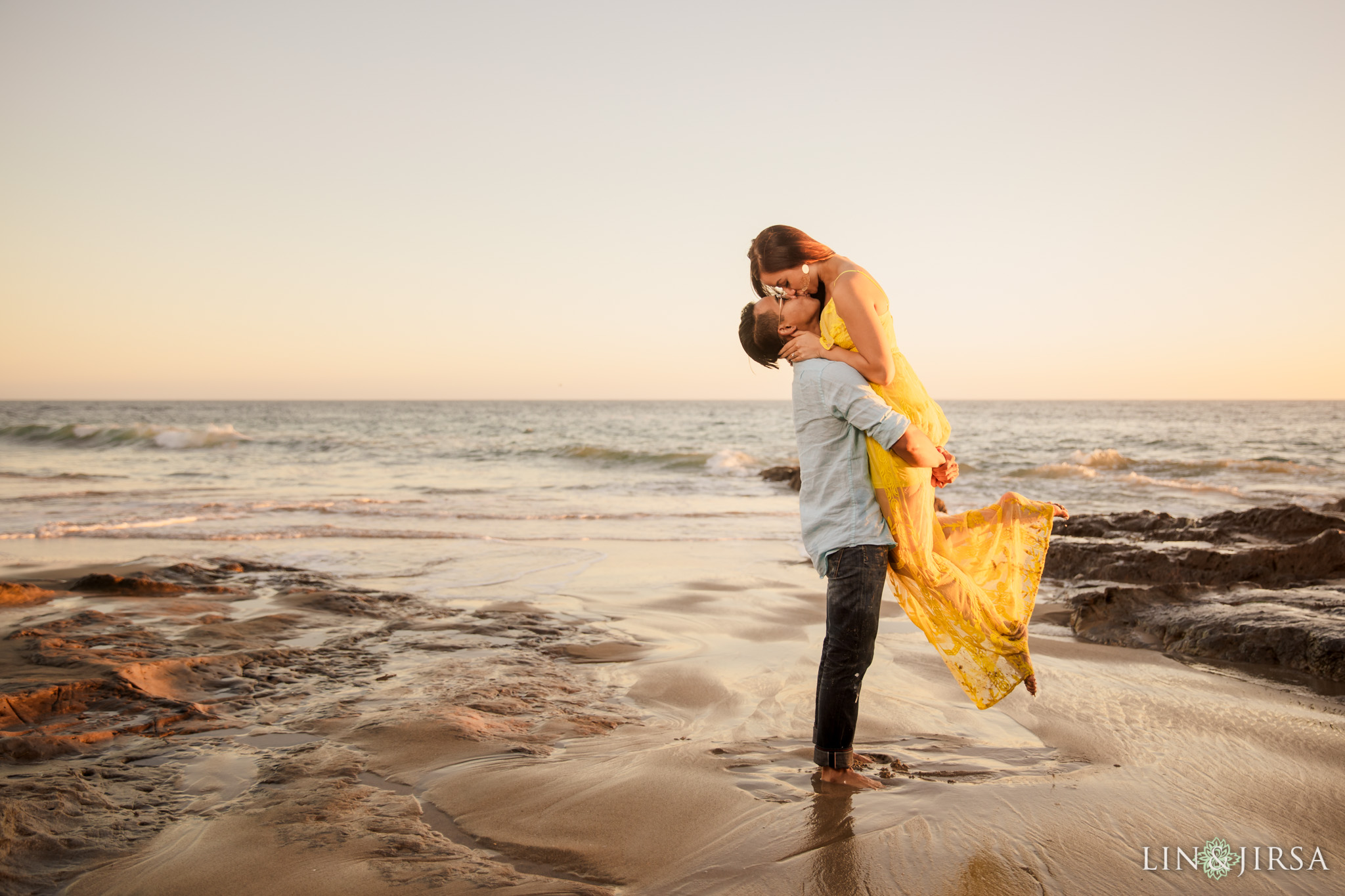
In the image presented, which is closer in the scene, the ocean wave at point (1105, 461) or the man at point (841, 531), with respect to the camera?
the man at point (841, 531)

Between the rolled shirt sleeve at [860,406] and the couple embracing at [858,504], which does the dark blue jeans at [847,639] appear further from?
the rolled shirt sleeve at [860,406]

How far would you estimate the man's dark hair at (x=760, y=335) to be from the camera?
108 inches

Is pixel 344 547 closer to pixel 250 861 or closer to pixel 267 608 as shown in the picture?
pixel 267 608

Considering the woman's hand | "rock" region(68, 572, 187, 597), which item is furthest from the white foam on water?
the woman's hand

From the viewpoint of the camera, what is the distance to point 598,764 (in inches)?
118

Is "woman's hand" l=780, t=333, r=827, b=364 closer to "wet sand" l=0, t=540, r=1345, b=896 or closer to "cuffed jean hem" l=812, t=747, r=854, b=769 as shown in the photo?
"cuffed jean hem" l=812, t=747, r=854, b=769

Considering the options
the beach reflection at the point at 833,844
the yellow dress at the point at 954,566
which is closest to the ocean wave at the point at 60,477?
the beach reflection at the point at 833,844

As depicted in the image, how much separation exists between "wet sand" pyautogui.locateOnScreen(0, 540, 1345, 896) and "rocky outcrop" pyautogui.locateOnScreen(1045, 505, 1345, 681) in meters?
0.42

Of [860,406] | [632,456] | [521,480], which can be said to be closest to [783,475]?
[521,480]

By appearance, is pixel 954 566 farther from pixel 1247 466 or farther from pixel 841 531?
pixel 1247 466

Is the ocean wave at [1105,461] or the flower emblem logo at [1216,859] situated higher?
the ocean wave at [1105,461]

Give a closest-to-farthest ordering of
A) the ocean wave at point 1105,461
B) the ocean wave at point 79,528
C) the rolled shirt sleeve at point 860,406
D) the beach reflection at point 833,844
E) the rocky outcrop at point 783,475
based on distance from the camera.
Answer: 1. the beach reflection at point 833,844
2. the rolled shirt sleeve at point 860,406
3. the ocean wave at point 79,528
4. the rocky outcrop at point 783,475
5. the ocean wave at point 1105,461

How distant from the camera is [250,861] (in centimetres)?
223

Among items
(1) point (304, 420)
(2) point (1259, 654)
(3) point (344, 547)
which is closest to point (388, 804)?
(2) point (1259, 654)
